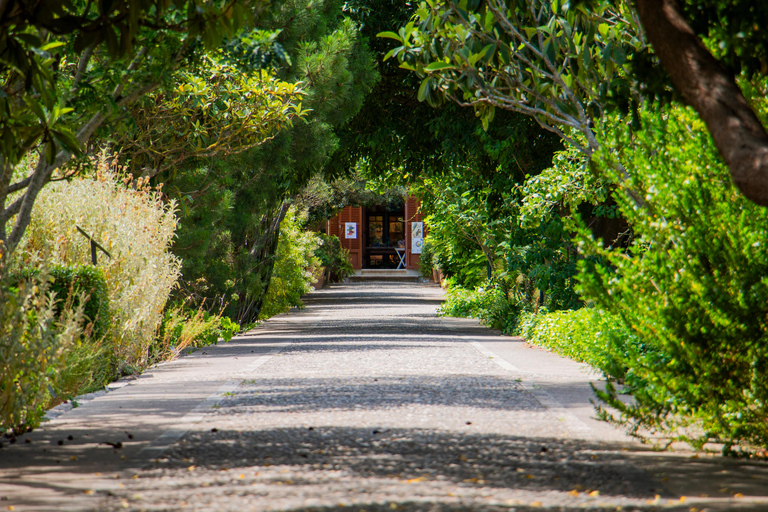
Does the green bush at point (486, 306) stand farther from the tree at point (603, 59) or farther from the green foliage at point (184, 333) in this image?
the green foliage at point (184, 333)

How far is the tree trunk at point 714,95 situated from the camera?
14.9ft

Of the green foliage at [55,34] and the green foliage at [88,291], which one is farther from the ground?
the green foliage at [55,34]

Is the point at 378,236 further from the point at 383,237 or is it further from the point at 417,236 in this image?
the point at 417,236

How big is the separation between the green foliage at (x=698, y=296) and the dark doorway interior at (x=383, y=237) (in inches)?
2002

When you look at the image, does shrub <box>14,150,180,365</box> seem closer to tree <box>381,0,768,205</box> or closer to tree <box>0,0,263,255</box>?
tree <box>0,0,263,255</box>

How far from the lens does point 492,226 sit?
1892 centimetres

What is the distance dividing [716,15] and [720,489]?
271 centimetres

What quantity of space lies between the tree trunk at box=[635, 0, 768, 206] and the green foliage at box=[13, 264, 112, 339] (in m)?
6.12

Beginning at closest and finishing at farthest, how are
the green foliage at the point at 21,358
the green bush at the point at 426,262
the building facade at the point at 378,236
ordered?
the green foliage at the point at 21,358 < the green bush at the point at 426,262 < the building facade at the point at 378,236

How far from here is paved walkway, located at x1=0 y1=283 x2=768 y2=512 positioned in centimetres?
470

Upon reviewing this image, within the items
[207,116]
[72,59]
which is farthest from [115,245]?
[207,116]

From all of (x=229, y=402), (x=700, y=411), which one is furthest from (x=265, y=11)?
(x=700, y=411)

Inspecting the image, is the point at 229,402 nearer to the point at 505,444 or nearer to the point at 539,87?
the point at 505,444

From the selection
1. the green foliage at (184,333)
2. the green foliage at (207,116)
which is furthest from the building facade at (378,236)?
the green foliage at (207,116)
